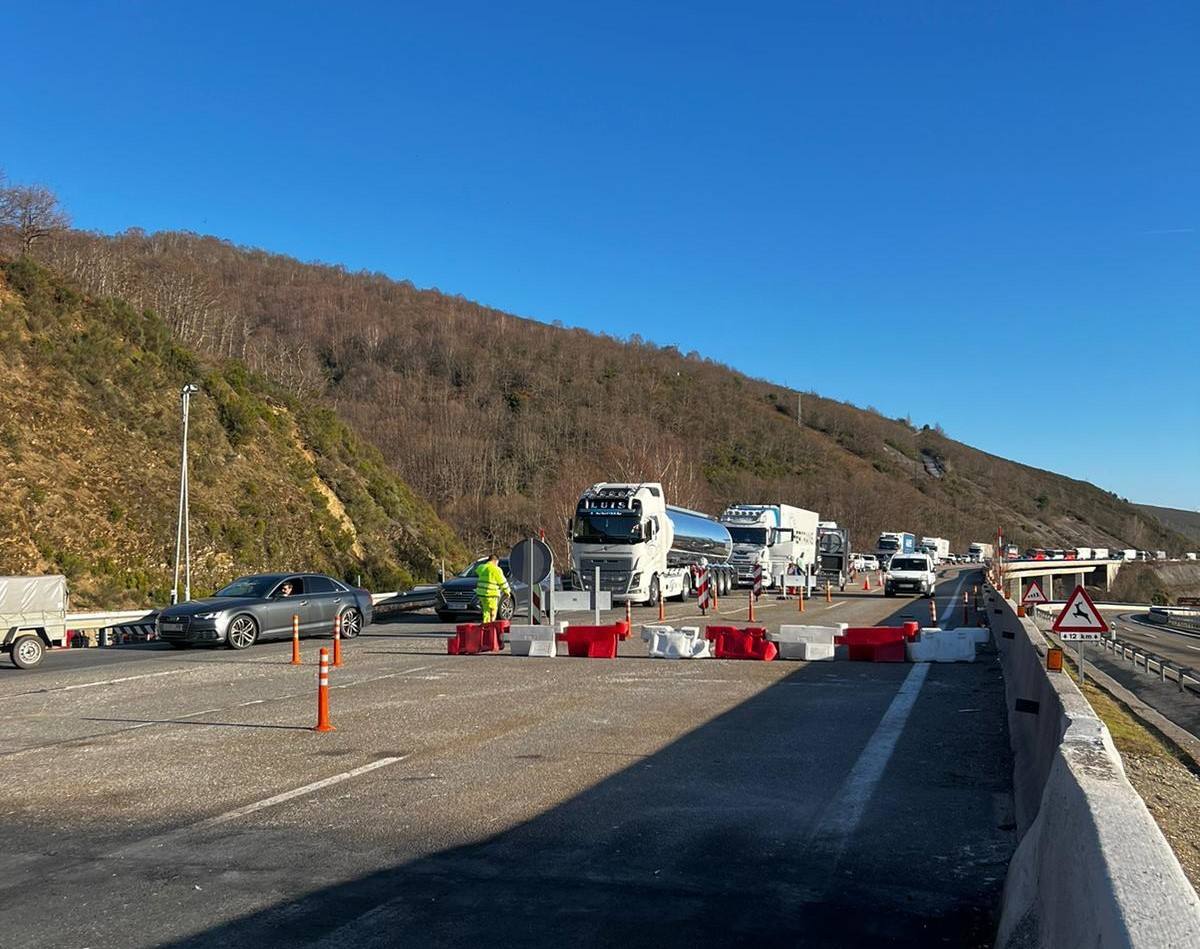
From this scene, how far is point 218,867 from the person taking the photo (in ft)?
21.0

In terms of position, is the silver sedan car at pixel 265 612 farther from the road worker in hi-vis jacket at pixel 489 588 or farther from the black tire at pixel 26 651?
the road worker in hi-vis jacket at pixel 489 588

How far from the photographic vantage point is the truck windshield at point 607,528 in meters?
35.4

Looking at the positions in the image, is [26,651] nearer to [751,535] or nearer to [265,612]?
[265,612]

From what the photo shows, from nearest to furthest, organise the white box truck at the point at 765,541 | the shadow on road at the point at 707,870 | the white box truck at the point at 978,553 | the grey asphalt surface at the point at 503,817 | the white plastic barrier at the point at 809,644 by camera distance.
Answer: the shadow on road at the point at 707,870 → the grey asphalt surface at the point at 503,817 → the white plastic barrier at the point at 809,644 → the white box truck at the point at 765,541 → the white box truck at the point at 978,553

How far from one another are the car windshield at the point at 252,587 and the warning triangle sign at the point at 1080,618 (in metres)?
15.0

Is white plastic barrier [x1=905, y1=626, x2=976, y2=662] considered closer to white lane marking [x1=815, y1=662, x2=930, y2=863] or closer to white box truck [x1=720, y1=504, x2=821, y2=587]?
white lane marking [x1=815, y1=662, x2=930, y2=863]

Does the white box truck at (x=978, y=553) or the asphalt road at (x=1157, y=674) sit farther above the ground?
the white box truck at (x=978, y=553)

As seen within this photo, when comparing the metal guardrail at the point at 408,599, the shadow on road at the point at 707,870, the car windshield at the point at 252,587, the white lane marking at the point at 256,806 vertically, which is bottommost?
the shadow on road at the point at 707,870

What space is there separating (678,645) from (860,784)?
1015 centimetres

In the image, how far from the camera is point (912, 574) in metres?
48.6

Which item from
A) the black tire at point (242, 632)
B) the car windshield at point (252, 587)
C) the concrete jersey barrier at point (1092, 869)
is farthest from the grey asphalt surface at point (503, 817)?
the car windshield at point (252, 587)

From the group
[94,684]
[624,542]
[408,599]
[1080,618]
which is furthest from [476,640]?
[624,542]

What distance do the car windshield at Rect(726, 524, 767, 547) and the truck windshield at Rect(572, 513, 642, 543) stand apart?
1475 cm

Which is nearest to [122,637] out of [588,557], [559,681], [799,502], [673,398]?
[559,681]
